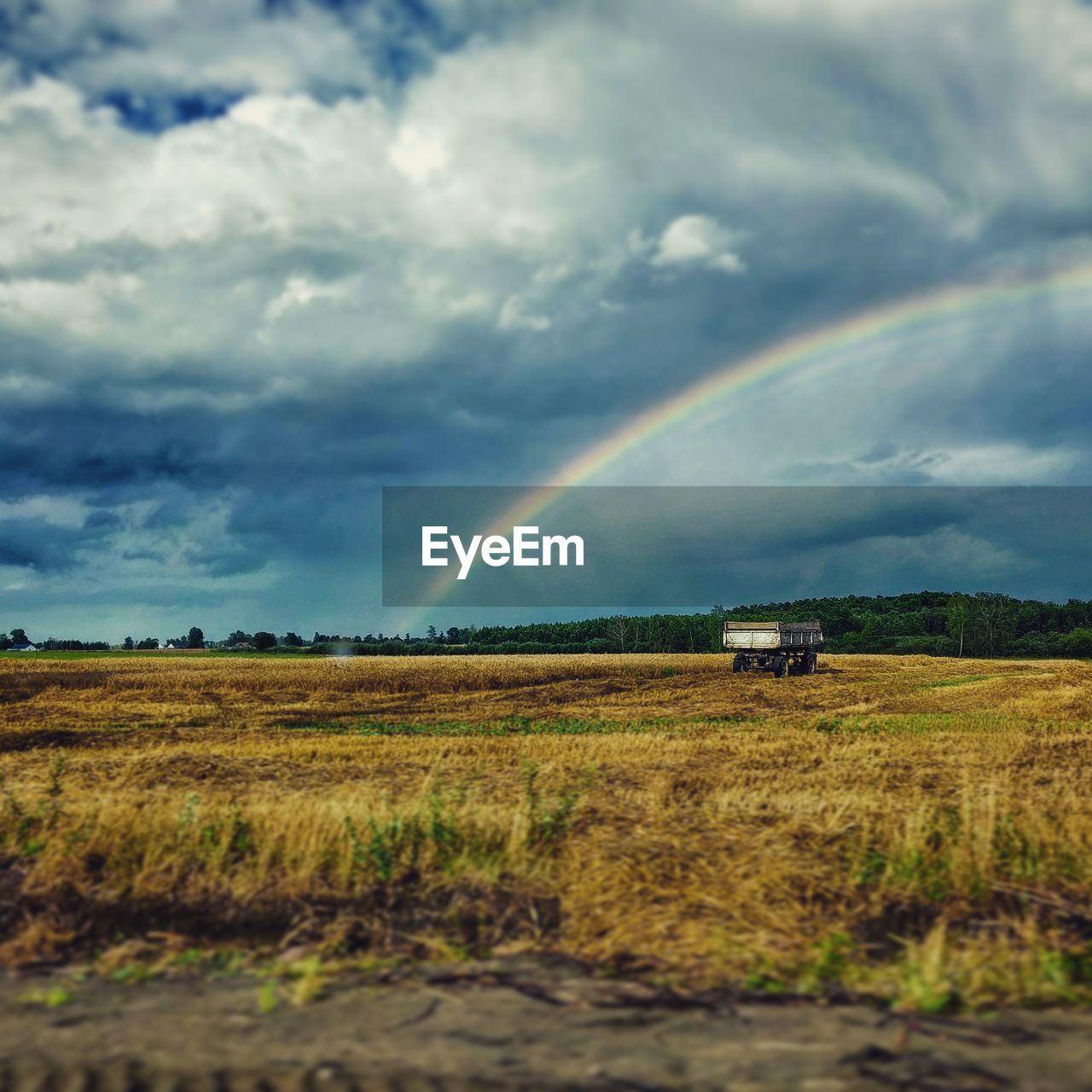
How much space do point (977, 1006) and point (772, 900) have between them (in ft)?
7.18

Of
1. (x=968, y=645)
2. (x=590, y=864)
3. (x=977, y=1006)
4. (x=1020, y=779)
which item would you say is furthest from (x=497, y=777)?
(x=968, y=645)

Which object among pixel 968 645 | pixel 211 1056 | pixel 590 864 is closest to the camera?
pixel 211 1056

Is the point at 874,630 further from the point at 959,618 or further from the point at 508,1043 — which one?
the point at 508,1043

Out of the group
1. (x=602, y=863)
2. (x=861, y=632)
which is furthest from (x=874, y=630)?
(x=602, y=863)

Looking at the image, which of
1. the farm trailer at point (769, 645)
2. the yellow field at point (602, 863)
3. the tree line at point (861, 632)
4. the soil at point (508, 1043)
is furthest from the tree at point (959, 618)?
the soil at point (508, 1043)

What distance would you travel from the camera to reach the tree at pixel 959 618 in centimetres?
13619

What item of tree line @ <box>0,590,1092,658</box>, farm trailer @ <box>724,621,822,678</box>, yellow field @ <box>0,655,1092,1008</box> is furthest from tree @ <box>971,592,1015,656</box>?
yellow field @ <box>0,655,1092,1008</box>

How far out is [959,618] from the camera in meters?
140

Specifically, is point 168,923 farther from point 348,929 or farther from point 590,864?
point 590,864

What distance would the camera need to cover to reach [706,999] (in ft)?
→ 20.2

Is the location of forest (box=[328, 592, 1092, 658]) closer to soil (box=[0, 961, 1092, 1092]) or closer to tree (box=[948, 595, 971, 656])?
tree (box=[948, 595, 971, 656])

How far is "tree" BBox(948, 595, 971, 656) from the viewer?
136 metres

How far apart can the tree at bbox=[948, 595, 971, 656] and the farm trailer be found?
86.2 metres

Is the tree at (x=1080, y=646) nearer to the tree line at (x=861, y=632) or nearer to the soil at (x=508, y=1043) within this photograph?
the tree line at (x=861, y=632)
